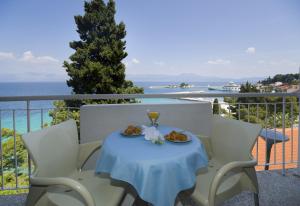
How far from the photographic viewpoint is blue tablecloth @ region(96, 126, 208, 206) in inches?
49.6

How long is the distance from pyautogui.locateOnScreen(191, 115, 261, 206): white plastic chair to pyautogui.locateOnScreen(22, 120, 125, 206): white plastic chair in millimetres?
584

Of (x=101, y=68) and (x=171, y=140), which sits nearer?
(x=171, y=140)

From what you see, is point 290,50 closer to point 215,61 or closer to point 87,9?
point 215,61

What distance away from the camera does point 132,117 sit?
8.89ft

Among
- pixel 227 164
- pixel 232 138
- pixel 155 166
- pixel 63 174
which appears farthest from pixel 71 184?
pixel 232 138

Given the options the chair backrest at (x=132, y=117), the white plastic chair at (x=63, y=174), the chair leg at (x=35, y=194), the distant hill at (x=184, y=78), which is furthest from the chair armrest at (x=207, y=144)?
the distant hill at (x=184, y=78)

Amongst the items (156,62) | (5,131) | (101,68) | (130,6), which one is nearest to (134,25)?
(130,6)

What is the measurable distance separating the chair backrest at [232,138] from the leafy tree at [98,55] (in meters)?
12.3

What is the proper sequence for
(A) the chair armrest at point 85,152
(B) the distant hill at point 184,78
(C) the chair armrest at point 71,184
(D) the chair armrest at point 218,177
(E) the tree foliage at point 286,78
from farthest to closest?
(B) the distant hill at point 184,78 < (E) the tree foliage at point 286,78 < (A) the chair armrest at point 85,152 < (D) the chair armrest at point 218,177 < (C) the chair armrest at point 71,184

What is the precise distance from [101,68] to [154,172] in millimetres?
13424

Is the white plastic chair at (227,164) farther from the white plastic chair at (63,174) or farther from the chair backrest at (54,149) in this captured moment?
the chair backrest at (54,149)

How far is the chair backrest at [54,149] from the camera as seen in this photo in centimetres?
148

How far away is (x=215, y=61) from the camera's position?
3028 centimetres

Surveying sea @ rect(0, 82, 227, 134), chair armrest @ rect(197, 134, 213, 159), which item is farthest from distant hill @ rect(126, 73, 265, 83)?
chair armrest @ rect(197, 134, 213, 159)
